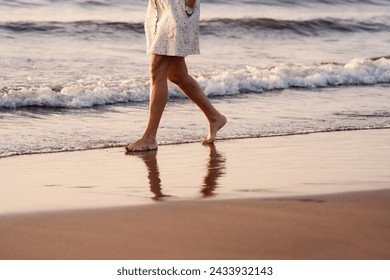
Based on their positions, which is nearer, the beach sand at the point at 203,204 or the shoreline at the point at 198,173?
the beach sand at the point at 203,204

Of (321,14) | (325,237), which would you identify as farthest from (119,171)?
(321,14)

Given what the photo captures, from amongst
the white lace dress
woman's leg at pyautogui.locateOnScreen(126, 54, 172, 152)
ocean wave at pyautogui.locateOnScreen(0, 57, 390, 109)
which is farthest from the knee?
ocean wave at pyautogui.locateOnScreen(0, 57, 390, 109)

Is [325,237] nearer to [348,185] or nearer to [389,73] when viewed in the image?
[348,185]

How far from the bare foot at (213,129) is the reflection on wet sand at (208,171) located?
0.10 metres

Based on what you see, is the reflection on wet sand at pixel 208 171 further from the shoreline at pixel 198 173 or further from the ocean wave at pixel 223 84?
the ocean wave at pixel 223 84

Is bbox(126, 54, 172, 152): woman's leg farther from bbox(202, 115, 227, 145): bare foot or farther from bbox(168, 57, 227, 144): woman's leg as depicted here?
bbox(202, 115, 227, 145): bare foot

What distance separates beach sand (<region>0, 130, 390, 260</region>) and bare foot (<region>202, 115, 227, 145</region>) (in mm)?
288

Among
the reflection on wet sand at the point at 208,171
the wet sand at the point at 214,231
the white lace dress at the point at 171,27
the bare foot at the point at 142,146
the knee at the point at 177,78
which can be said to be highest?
the white lace dress at the point at 171,27

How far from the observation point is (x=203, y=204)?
20.1 ft

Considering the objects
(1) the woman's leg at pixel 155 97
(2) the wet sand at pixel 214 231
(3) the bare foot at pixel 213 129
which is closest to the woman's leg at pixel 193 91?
(3) the bare foot at pixel 213 129

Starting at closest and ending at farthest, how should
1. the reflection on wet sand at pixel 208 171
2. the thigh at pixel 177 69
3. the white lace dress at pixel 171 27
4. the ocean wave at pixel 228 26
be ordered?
the reflection on wet sand at pixel 208 171, the white lace dress at pixel 171 27, the thigh at pixel 177 69, the ocean wave at pixel 228 26

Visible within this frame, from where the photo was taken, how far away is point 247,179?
23.1ft

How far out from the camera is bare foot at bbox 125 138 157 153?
848 cm

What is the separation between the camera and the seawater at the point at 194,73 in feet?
31.6
